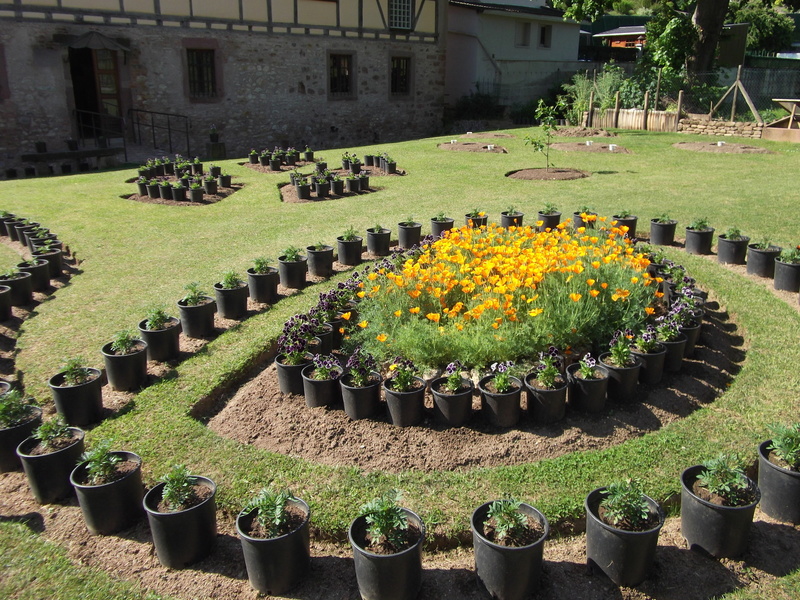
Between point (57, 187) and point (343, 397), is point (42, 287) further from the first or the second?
point (57, 187)

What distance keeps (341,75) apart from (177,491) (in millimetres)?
22304

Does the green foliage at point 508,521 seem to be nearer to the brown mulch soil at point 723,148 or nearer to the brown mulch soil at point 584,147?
the brown mulch soil at point 584,147

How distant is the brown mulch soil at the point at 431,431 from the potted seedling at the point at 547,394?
0.07 m

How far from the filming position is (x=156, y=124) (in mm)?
20234

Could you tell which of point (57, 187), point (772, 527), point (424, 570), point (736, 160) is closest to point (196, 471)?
point (424, 570)

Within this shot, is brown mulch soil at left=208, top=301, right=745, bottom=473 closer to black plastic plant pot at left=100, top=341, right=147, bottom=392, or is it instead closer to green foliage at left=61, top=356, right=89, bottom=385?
black plastic plant pot at left=100, top=341, right=147, bottom=392

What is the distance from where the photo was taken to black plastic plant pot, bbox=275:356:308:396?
16.6 feet

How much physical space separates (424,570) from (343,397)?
1.50 m

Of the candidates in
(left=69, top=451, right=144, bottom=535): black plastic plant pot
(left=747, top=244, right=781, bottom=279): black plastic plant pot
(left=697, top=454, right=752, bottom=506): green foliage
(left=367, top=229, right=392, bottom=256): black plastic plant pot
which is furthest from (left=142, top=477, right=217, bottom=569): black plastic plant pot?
(left=747, top=244, right=781, bottom=279): black plastic plant pot

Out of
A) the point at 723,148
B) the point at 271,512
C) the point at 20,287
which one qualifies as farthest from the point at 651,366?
the point at 723,148

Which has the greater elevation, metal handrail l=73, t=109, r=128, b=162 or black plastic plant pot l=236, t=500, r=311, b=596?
metal handrail l=73, t=109, r=128, b=162

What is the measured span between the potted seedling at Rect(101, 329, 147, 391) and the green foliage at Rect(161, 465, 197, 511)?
1954 mm

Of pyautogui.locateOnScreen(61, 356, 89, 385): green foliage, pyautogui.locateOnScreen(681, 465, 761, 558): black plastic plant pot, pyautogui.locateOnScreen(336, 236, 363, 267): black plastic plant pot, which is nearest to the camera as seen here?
pyautogui.locateOnScreen(681, 465, 761, 558): black plastic plant pot

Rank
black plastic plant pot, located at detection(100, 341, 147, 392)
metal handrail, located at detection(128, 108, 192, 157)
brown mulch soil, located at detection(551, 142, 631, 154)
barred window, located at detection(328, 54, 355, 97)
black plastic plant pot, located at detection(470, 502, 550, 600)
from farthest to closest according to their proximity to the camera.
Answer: barred window, located at detection(328, 54, 355, 97) → metal handrail, located at detection(128, 108, 192, 157) → brown mulch soil, located at detection(551, 142, 631, 154) → black plastic plant pot, located at detection(100, 341, 147, 392) → black plastic plant pot, located at detection(470, 502, 550, 600)
